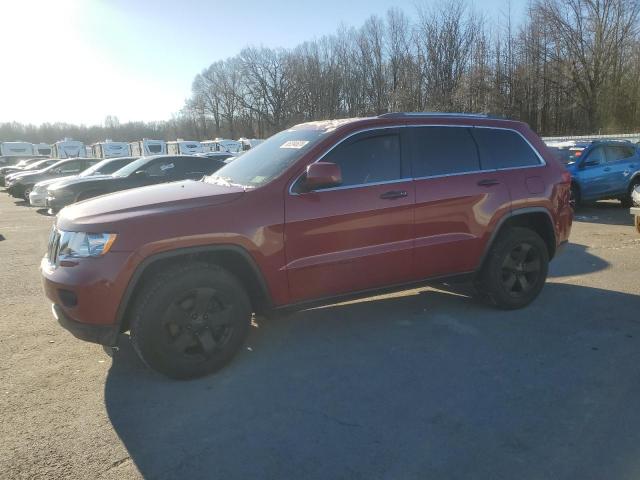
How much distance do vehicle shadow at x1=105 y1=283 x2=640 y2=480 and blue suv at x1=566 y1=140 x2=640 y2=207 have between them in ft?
26.0

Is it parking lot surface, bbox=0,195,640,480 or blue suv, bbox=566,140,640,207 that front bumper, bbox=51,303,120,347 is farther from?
blue suv, bbox=566,140,640,207

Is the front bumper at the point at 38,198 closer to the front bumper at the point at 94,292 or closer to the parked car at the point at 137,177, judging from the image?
Answer: the parked car at the point at 137,177

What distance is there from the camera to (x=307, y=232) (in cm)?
381

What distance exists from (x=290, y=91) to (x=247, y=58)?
1781 centimetres

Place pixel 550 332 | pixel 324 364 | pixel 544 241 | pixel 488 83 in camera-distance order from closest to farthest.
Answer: pixel 324 364, pixel 550 332, pixel 544 241, pixel 488 83

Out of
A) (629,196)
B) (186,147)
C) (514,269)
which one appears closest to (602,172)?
(629,196)

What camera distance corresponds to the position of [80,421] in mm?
3098

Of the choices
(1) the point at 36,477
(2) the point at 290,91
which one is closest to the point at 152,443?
(1) the point at 36,477

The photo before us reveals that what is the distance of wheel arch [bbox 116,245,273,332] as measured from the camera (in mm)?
3338

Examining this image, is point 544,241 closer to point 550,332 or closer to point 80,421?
point 550,332

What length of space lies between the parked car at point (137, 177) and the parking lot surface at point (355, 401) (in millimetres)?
6837

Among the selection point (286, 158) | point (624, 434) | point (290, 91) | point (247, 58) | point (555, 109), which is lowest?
point (624, 434)

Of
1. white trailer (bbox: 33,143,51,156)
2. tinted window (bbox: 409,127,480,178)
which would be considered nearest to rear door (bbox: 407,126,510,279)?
tinted window (bbox: 409,127,480,178)

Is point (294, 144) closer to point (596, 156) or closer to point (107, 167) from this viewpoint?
point (596, 156)
